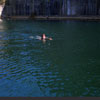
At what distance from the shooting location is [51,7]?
73875 millimetres

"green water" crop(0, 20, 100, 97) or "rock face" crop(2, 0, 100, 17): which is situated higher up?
"rock face" crop(2, 0, 100, 17)

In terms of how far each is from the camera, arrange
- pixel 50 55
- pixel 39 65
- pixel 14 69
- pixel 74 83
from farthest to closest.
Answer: pixel 50 55 < pixel 39 65 < pixel 14 69 < pixel 74 83

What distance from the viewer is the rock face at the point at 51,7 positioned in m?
73.1

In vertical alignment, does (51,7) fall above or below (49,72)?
above

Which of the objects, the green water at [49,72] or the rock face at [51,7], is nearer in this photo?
the green water at [49,72]

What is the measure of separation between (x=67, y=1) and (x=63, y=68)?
5994 cm

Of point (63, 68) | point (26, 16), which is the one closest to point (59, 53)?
point (63, 68)

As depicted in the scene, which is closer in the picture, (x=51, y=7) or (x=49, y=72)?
(x=49, y=72)

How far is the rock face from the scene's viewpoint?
73.1m

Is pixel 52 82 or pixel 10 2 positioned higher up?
pixel 10 2

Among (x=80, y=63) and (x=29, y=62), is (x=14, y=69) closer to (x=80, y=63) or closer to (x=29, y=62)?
(x=29, y=62)

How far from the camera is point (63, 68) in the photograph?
673 inches

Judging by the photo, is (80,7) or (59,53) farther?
(80,7)

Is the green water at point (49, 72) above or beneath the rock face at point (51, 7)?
beneath
